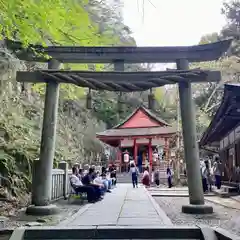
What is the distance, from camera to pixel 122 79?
1116cm

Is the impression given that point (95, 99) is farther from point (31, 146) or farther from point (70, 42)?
point (70, 42)

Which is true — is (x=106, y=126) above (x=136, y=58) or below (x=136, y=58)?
above

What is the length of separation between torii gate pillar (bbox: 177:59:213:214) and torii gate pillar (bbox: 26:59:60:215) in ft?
12.5

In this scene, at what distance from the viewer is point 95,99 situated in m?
44.0

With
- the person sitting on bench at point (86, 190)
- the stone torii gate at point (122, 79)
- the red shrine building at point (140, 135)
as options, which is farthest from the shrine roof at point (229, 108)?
the red shrine building at point (140, 135)

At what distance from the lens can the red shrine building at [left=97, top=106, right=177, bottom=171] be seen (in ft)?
116

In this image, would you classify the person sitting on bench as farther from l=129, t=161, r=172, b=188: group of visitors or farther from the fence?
l=129, t=161, r=172, b=188: group of visitors

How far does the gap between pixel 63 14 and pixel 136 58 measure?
3.97 meters

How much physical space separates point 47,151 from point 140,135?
2543cm

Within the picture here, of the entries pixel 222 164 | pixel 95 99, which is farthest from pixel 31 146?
pixel 95 99

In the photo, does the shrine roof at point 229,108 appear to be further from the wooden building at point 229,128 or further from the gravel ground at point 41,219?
the gravel ground at point 41,219

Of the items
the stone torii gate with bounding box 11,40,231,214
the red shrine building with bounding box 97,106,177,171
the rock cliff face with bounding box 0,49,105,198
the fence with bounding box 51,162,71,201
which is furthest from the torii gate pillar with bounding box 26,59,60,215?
the red shrine building with bounding box 97,106,177,171

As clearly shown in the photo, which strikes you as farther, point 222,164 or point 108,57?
point 222,164

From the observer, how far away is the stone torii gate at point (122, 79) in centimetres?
1088
